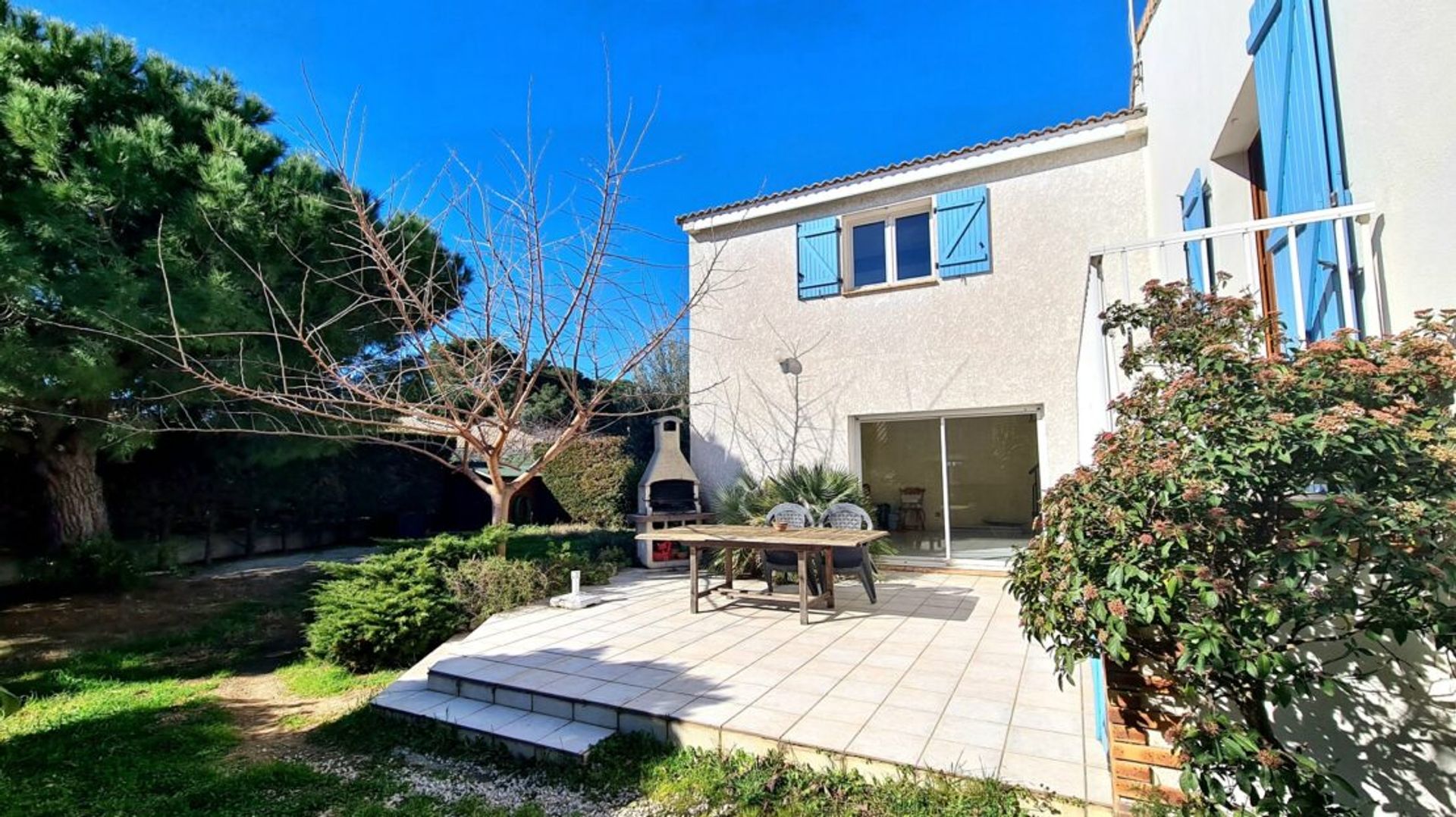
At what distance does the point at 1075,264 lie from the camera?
8656 mm

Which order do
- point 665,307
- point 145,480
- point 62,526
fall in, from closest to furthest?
point 665,307
point 62,526
point 145,480

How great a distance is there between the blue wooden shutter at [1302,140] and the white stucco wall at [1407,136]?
14 centimetres

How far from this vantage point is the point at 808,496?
9.18 metres

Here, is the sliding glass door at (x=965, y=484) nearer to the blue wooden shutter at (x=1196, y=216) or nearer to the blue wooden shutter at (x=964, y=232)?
the blue wooden shutter at (x=964, y=232)

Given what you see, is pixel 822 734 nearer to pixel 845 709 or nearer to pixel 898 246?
pixel 845 709

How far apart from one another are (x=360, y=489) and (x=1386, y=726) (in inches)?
671

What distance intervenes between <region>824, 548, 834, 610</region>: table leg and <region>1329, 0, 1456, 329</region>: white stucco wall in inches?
187

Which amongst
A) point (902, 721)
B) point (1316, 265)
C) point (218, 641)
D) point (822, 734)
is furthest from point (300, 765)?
point (1316, 265)

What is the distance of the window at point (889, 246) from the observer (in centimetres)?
985

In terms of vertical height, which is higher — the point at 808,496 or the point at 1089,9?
the point at 1089,9

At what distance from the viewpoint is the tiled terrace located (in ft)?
11.7

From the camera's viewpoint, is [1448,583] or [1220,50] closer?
[1448,583]

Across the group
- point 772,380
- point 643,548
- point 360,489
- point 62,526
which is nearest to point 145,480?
point 62,526

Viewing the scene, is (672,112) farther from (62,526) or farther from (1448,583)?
(62,526)
